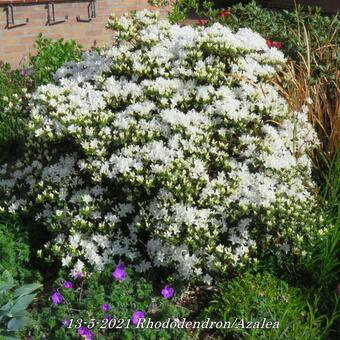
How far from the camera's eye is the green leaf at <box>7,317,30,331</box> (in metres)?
2.92

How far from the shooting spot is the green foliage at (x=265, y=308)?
3.15m

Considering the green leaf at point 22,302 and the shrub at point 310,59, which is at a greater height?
the shrub at point 310,59

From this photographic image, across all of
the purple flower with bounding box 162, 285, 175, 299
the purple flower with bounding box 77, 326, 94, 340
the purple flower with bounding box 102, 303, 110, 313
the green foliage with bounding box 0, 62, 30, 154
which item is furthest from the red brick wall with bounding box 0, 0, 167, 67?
the purple flower with bounding box 77, 326, 94, 340

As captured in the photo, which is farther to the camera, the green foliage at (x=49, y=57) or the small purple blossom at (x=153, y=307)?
the green foliage at (x=49, y=57)

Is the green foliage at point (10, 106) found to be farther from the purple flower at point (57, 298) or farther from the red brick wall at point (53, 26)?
the purple flower at point (57, 298)

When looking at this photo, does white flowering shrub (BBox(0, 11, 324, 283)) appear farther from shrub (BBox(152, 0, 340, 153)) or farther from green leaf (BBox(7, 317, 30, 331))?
green leaf (BBox(7, 317, 30, 331))

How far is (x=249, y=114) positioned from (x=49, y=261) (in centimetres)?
162

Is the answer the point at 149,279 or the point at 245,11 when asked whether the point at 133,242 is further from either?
the point at 245,11

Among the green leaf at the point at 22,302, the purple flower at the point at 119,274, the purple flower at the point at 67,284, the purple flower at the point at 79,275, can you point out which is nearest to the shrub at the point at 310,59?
the purple flower at the point at 119,274

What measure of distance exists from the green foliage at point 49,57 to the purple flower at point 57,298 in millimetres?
3007

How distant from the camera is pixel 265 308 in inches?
128

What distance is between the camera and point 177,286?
362 centimetres

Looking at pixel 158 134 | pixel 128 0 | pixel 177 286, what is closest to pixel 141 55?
pixel 158 134

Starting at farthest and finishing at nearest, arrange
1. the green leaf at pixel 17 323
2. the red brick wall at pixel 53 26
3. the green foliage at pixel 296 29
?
the red brick wall at pixel 53 26, the green foliage at pixel 296 29, the green leaf at pixel 17 323
